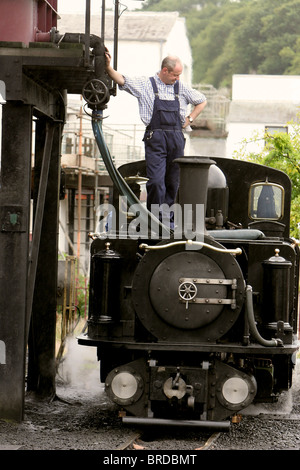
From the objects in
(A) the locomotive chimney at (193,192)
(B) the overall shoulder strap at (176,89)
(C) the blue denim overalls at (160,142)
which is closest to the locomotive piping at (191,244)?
(A) the locomotive chimney at (193,192)

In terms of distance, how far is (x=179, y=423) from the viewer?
7.16 metres

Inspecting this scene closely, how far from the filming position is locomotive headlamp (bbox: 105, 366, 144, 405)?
734 cm

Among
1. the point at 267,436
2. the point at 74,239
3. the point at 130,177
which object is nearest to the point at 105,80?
the point at 130,177

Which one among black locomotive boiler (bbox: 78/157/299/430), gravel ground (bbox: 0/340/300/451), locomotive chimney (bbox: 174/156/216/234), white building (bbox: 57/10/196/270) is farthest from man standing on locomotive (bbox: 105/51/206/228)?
white building (bbox: 57/10/196/270)

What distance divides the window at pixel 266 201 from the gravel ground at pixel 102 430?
2.09 m

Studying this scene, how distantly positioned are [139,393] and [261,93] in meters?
28.9

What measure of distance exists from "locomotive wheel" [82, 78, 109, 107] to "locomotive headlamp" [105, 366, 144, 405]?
253 centimetres

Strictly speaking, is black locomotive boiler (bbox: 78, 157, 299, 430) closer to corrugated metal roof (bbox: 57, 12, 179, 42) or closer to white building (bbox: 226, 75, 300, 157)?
corrugated metal roof (bbox: 57, 12, 179, 42)

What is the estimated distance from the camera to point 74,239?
81.6 feet

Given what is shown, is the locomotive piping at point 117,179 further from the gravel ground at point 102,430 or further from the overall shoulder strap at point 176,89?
the gravel ground at point 102,430

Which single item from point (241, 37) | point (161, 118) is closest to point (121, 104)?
point (161, 118)

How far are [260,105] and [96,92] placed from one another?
87.2 feet

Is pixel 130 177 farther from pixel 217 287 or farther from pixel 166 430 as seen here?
pixel 166 430

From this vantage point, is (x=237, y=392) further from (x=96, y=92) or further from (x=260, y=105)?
(x=260, y=105)
